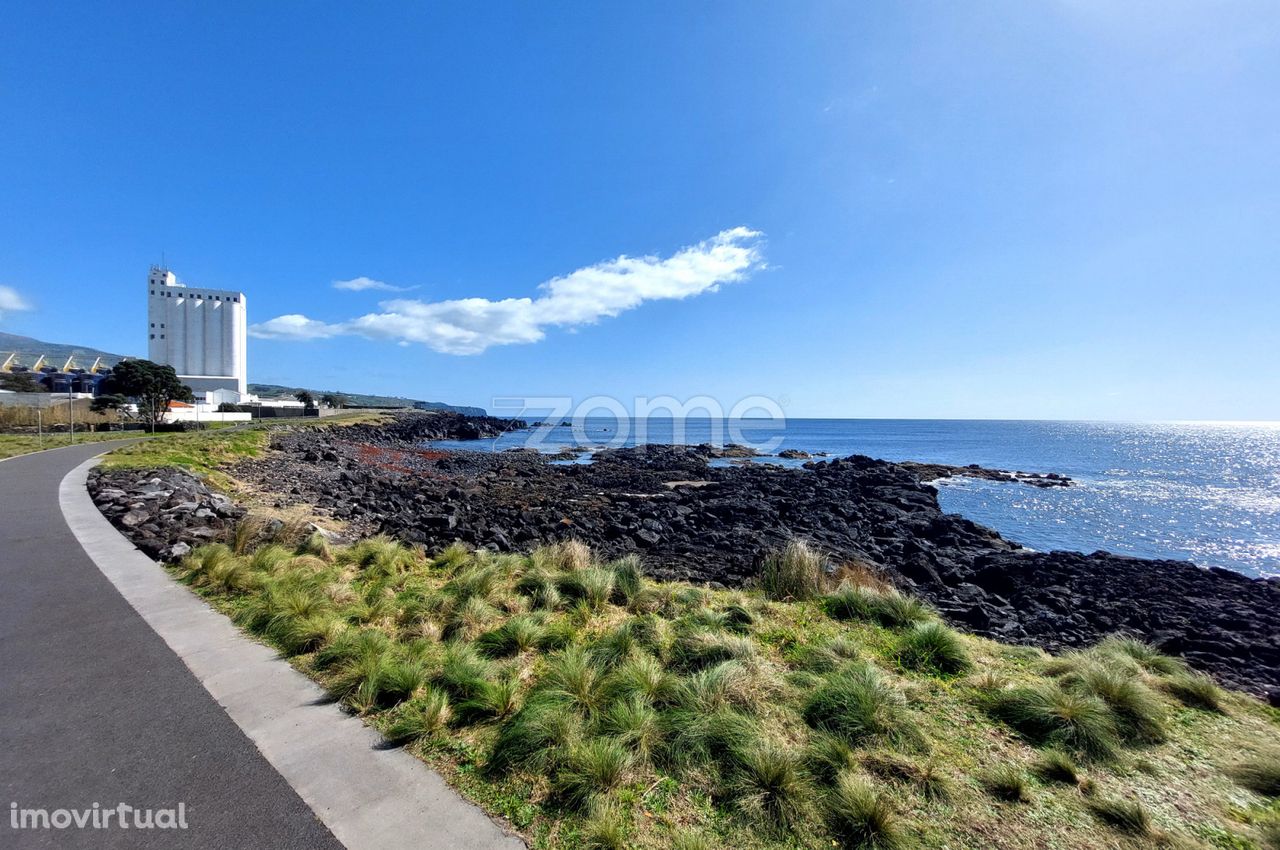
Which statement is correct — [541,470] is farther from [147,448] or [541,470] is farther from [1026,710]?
[1026,710]

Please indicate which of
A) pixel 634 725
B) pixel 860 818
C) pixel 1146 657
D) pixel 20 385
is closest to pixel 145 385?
pixel 20 385

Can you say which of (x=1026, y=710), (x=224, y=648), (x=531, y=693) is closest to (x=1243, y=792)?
(x=1026, y=710)

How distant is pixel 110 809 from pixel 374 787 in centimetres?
→ 141

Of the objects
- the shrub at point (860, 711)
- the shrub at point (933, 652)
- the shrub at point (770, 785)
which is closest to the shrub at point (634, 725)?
the shrub at point (770, 785)

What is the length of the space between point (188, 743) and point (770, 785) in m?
3.92

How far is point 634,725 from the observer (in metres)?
3.63

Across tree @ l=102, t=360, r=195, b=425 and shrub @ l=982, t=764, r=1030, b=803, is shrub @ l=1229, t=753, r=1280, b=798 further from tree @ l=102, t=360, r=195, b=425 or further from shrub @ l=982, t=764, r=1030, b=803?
tree @ l=102, t=360, r=195, b=425

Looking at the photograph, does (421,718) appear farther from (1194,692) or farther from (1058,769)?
(1194,692)

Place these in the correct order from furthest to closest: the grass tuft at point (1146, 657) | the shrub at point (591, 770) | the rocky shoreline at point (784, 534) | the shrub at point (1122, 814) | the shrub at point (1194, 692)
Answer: the rocky shoreline at point (784, 534) < the grass tuft at point (1146, 657) < the shrub at point (1194, 692) < the shrub at point (591, 770) < the shrub at point (1122, 814)

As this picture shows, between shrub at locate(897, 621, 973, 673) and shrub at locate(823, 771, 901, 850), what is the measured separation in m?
2.51

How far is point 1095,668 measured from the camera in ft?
15.0

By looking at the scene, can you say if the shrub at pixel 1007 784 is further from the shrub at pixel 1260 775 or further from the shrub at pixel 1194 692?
the shrub at pixel 1194 692

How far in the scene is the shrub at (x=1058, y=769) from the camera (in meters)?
3.31

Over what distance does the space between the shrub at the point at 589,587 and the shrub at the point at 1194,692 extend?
5886 mm
